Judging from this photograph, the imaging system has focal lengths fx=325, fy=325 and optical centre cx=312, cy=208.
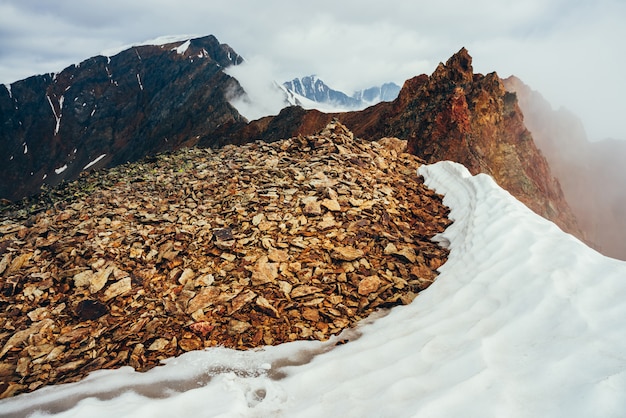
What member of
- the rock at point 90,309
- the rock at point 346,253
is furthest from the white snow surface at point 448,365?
the rock at point 346,253

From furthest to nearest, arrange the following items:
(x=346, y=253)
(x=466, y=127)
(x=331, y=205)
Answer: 1. (x=466, y=127)
2. (x=331, y=205)
3. (x=346, y=253)

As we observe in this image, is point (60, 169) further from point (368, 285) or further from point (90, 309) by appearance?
point (368, 285)

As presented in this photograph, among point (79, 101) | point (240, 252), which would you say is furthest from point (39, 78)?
point (240, 252)

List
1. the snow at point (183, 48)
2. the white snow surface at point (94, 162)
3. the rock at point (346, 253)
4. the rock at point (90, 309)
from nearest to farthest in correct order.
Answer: the rock at point (90, 309)
the rock at point (346, 253)
the white snow surface at point (94, 162)
the snow at point (183, 48)

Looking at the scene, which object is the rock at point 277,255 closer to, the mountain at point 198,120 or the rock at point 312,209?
the rock at point 312,209

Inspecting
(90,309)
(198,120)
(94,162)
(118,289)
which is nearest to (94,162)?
(94,162)

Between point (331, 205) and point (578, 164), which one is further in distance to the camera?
point (578, 164)
